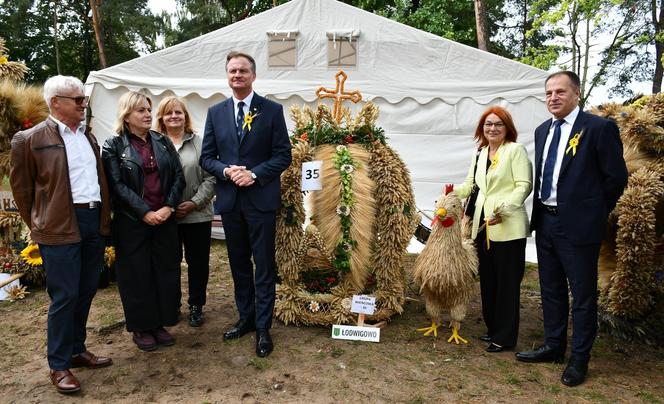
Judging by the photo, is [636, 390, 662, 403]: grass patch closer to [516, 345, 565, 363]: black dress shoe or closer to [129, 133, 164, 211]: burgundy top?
[516, 345, 565, 363]: black dress shoe

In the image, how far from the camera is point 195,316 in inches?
134

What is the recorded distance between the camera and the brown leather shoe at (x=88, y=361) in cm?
269

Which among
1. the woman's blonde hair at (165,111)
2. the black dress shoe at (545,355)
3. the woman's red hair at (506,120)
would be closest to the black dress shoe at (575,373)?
the black dress shoe at (545,355)

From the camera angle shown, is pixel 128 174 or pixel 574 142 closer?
pixel 574 142

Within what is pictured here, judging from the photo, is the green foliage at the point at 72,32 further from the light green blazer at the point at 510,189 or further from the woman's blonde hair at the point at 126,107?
the light green blazer at the point at 510,189

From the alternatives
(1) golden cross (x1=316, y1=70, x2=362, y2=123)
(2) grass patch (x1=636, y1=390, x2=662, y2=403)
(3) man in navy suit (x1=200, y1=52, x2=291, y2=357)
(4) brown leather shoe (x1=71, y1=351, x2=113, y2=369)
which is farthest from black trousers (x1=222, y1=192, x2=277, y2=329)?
(2) grass patch (x1=636, y1=390, x2=662, y2=403)

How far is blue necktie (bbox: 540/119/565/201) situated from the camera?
265 cm

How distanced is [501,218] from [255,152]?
1.60 metres

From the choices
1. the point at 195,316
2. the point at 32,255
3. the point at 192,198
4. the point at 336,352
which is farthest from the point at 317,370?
the point at 32,255

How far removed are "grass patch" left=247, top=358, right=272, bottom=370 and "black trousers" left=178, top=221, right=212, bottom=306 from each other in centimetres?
82

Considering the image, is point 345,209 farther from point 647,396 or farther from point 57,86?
point 647,396

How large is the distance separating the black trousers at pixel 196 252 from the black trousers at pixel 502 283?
Answer: 1.93 m

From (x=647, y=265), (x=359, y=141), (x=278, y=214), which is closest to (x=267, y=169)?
(x=278, y=214)

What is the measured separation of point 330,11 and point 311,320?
4.00 metres
